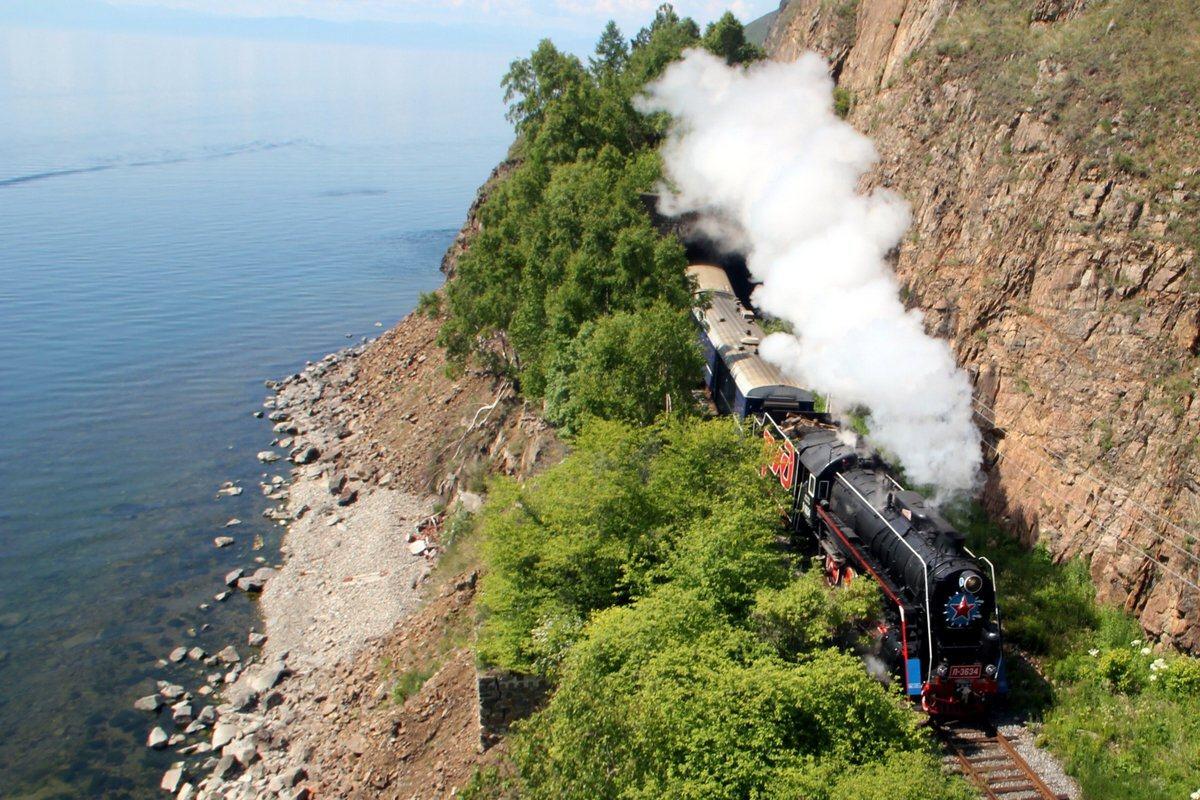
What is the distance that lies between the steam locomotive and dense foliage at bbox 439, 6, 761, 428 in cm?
393

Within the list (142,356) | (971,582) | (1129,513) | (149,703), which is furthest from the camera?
(142,356)

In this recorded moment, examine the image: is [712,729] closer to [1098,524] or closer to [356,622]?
[1098,524]

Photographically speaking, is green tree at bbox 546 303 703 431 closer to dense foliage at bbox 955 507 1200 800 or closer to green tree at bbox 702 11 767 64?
dense foliage at bbox 955 507 1200 800

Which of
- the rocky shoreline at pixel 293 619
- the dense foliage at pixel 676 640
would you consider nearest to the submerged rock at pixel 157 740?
the rocky shoreline at pixel 293 619

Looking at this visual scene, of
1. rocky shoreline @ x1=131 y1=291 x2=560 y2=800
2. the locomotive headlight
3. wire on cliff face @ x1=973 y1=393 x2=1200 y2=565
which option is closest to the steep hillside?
wire on cliff face @ x1=973 y1=393 x2=1200 y2=565

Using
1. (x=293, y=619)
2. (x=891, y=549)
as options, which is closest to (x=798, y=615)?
(x=891, y=549)

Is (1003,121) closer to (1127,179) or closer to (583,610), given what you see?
(1127,179)

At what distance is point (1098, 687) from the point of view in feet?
65.2

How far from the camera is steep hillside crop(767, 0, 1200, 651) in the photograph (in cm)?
2155

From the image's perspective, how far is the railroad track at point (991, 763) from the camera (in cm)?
1722

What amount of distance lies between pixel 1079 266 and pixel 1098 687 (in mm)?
11536

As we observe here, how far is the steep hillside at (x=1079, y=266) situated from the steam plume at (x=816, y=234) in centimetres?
192

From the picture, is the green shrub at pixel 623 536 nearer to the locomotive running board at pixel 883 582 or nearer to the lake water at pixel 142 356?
the locomotive running board at pixel 883 582

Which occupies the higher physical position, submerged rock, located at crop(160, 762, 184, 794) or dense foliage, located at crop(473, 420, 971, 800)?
dense foliage, located at crop(473, 420, 971, 800)
